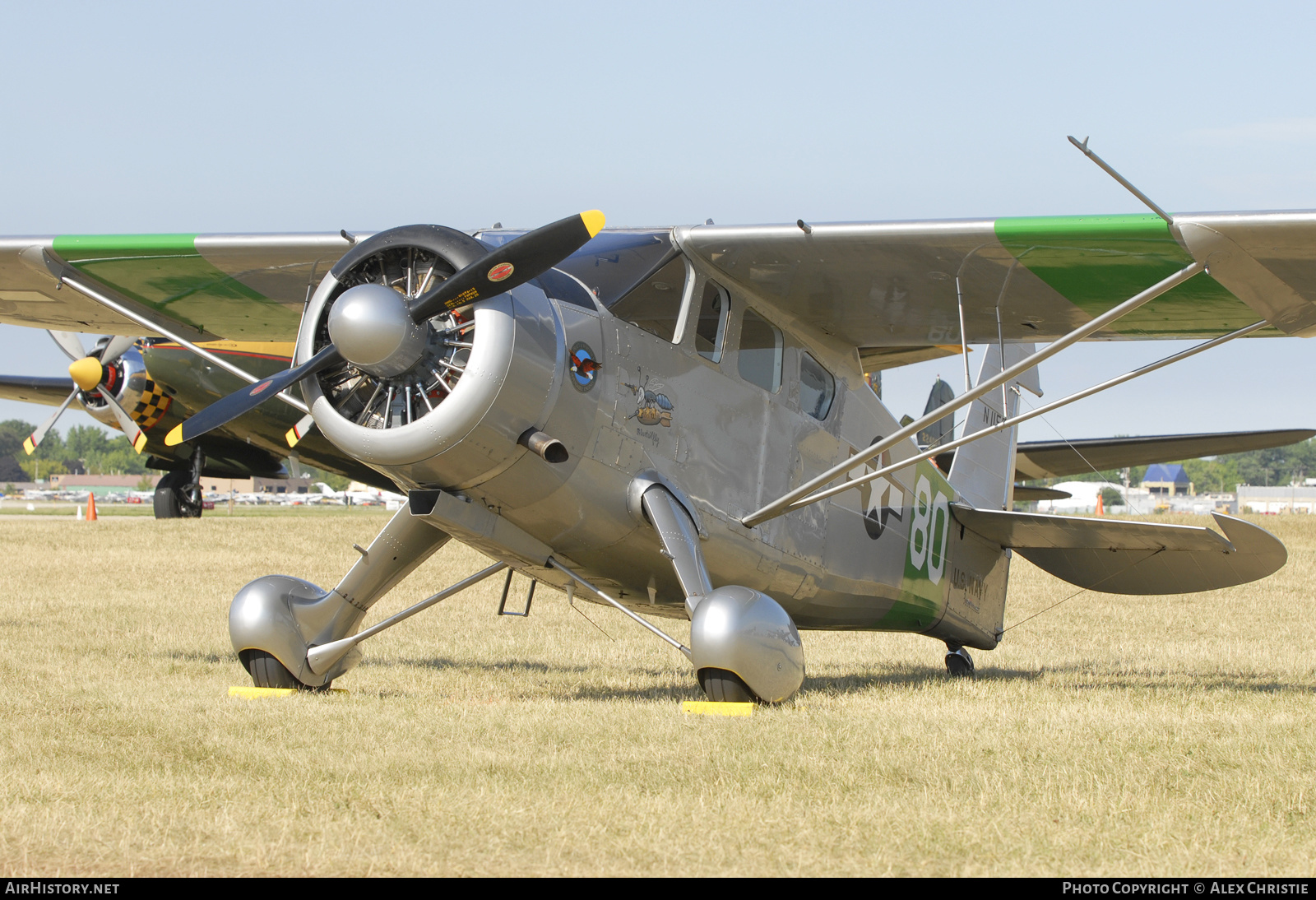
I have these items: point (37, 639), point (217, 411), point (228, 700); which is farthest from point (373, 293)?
point (37, 639)

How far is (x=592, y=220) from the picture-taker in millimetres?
6992

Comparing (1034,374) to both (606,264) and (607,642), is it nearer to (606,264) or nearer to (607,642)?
(607,642)

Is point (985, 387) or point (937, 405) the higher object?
point (985, 387)

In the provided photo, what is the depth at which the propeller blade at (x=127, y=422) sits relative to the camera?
2581cm

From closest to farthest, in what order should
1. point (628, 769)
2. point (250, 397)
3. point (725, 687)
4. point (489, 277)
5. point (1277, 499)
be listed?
1. point (628, 769)
2. point (489, 277)
3. point (725, 687)
4. point (250, 397)
5. point (1277, 499)

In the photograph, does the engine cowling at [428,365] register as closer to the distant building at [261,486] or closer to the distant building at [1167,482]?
the distant building at [261,486]

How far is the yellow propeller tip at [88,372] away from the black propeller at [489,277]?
20104 millimetres

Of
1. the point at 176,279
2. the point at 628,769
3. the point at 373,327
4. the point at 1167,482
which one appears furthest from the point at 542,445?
the point at 1167,482

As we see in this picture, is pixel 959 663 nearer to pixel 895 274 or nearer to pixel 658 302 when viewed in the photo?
pixel 895 274

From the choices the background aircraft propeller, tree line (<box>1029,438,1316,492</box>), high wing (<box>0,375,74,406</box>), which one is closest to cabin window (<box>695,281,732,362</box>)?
the background aircraft propeller

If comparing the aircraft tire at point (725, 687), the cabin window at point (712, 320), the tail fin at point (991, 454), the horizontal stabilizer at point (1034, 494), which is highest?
the cabin window at point (712, 320)

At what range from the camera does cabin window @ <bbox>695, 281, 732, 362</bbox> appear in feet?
26.7

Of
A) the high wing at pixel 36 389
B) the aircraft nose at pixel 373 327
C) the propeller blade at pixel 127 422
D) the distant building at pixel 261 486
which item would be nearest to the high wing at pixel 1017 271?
the aircraft nose at pixel 373 327

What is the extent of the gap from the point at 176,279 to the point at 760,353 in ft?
15.2
